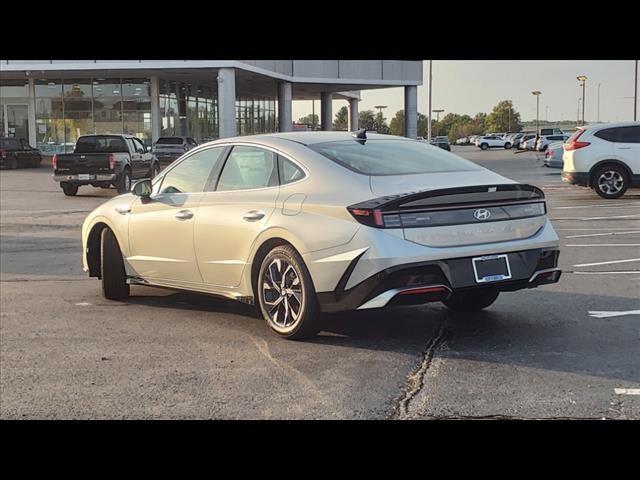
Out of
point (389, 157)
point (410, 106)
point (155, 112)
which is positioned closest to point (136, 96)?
point (155, 112)

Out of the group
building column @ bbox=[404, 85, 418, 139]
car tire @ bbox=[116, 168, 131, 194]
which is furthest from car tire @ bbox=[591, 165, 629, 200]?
building column @ bbox=[404, 85, 418, 139]

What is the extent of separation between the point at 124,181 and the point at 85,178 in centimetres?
118

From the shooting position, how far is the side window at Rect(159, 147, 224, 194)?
274 inches

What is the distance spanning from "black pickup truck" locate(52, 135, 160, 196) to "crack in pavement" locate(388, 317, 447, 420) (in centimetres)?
1735

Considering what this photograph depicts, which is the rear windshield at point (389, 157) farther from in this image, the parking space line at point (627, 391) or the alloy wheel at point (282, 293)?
the parking space line at point (627, 391)

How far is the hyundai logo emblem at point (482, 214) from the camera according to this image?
18.2ft

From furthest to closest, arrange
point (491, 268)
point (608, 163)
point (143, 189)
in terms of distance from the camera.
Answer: point (608, 163)
point (143, 189)
point (491, 268)

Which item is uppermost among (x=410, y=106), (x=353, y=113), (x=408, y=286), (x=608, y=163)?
(x=353, y=113)

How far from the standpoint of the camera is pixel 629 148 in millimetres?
17453

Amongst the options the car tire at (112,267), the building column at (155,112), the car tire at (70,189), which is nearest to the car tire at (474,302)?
the car tire at (112,267)

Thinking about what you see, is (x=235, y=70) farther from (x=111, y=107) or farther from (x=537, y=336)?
(x=537, y=336)

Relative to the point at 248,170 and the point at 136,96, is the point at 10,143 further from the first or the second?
the point at 248,170

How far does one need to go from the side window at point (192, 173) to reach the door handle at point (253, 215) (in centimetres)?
81

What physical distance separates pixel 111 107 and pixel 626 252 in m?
38.3
